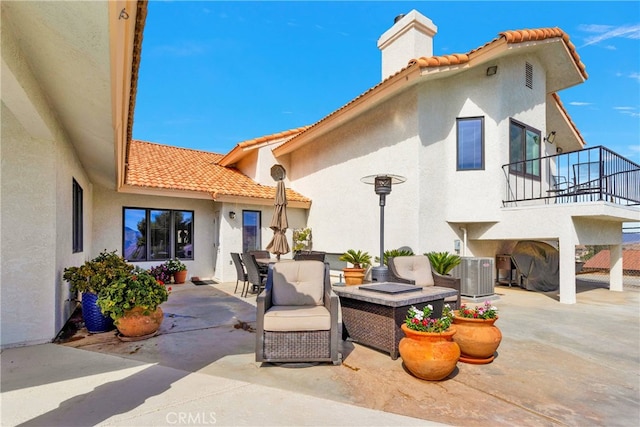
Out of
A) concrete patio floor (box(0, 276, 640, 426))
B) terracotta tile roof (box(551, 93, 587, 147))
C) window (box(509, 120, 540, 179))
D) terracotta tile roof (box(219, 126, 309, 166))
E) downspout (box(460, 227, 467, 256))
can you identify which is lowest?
concrete patio floor (box(0, 276, 640, 426))

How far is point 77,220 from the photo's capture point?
7730mm

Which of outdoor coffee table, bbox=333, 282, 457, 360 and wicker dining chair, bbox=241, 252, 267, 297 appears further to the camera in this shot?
wicker dining chair, bbox=241, 252, 267, 297

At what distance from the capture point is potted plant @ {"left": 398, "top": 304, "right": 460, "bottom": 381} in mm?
3551

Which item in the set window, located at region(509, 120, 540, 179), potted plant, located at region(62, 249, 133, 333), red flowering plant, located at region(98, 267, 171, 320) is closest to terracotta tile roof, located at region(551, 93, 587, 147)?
window, located at region(509, 120, 540, 179)

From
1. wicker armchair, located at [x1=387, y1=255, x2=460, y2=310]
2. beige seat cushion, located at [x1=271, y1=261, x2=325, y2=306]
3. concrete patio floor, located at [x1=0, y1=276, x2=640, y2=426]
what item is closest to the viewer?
concrete patio floor, located at [x1=0, y1=276, x2=640, y2=426]

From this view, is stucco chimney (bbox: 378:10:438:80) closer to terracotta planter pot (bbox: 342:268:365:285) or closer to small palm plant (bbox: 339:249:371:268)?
small palm plant (bbox: 339:249:371:268)

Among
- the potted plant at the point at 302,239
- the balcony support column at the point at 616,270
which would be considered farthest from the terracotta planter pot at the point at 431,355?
the balcony support column at the point at 616,270

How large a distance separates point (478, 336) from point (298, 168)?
38.2 ft

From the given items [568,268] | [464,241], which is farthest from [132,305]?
[568,268]

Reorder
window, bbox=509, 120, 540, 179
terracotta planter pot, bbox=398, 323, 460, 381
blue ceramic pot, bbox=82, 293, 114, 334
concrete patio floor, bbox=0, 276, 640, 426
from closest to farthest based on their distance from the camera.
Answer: concrete patio floor, bbox=0, 276, 640, 426 < terracotta planter pot, bbox=398, 323, 460, 381 < blue ceramic pot, bbox=82, 293, 114, 334 < window, bbox=509, 120, 540, 179

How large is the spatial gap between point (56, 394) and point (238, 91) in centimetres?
1771

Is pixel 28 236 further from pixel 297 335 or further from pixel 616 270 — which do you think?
pixel 616 270

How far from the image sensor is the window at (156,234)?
1094 centimetres

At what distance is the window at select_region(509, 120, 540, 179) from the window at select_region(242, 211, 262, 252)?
8.53 metres
